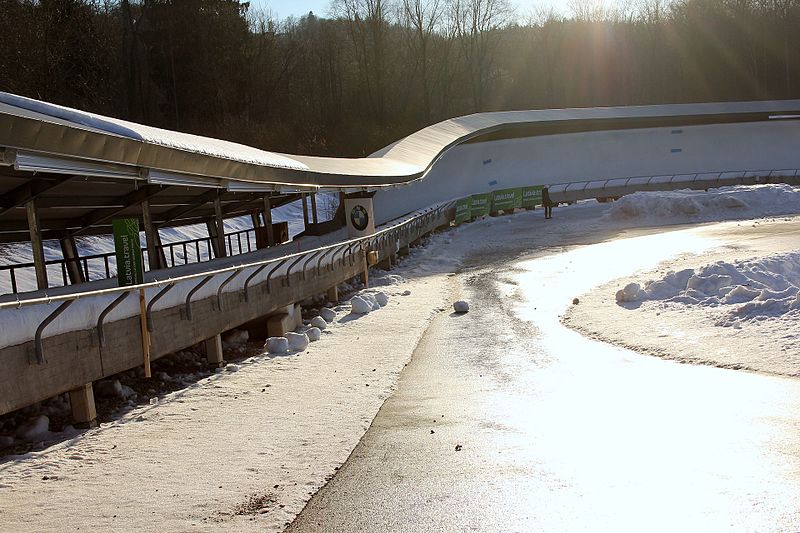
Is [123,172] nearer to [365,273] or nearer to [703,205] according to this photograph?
[365,273]

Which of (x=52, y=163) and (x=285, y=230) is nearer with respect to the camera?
(x=52, y=163)

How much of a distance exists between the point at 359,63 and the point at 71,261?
2031 inches

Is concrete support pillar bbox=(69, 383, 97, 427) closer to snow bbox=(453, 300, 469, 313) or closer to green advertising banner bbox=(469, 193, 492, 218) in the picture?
snow bbox=(453, 300, 469, 313)

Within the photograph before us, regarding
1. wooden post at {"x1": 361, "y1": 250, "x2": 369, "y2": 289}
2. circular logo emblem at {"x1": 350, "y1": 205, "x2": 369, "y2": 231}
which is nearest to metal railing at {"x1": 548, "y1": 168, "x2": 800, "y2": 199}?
circular logo emblem at {"x1": 350, "y1": 205, "x2": 369, "y2": 231}

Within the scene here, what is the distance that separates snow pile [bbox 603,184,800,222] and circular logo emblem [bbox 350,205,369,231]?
13010mm

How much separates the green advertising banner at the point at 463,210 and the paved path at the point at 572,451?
77.5ft

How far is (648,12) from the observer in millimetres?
83125

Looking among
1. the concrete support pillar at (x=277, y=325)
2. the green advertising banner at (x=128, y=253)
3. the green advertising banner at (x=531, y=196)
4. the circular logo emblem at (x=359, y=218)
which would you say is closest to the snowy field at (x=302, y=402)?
the concrete support pillar at (x=277, y=325)

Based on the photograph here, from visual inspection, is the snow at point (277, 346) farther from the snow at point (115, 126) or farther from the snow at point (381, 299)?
the snow at point (381, 299)

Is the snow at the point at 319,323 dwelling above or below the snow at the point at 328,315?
above

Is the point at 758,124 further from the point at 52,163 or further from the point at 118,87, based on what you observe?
the point at 52,163

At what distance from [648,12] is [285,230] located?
238 feet

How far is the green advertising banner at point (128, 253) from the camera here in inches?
362

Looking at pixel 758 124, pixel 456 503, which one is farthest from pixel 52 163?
pixel 758 124
